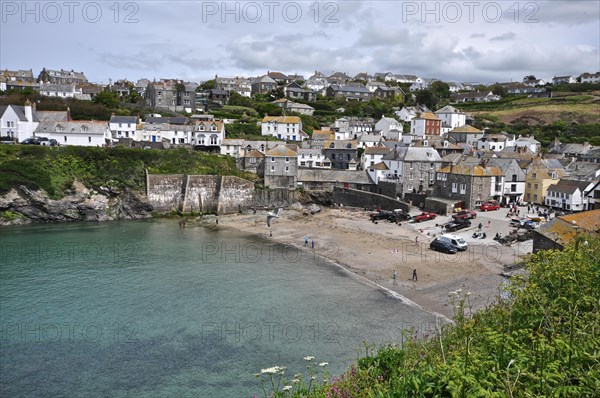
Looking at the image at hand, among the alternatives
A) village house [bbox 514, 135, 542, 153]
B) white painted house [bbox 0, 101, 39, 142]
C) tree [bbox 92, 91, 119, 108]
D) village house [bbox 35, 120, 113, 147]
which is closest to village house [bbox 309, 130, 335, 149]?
village house [bbox 514, 135, 542, 153]

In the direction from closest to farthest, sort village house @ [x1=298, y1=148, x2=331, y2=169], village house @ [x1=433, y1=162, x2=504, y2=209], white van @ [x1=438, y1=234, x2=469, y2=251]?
1. white van @ [x1=438, y1=234, x2=469, y2=251]
2. village house @ [x1=433, y1=162, x2=504, y2=209]
3. village house @ [x1=298, y1=148, x2=331, y2=169]

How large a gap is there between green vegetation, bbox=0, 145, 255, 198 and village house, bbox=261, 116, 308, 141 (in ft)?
58.0

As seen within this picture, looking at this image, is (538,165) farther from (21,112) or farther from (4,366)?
(21,112)

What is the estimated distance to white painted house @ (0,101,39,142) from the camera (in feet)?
185

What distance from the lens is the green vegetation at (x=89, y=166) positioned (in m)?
46.4

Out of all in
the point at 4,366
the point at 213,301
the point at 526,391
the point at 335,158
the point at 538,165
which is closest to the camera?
the point at 526,391

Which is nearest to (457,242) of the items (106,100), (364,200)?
(364,200)

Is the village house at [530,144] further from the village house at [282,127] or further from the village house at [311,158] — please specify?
the village house at [282,127]

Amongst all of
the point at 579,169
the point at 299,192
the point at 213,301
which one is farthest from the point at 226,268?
the point at 579,169

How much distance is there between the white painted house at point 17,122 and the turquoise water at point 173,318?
2675 centimetres

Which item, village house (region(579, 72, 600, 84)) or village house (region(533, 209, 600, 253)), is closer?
village house (region(533, 209, 600, 253))

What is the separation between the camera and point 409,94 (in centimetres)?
10919

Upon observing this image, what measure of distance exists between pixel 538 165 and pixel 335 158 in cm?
2520

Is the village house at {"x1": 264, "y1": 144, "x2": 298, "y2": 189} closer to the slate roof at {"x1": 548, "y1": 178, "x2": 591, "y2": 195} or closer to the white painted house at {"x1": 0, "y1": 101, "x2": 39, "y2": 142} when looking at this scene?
the slate roof at {"x1": 548, "y1": 178, "x2": 591, "y2": 195}
